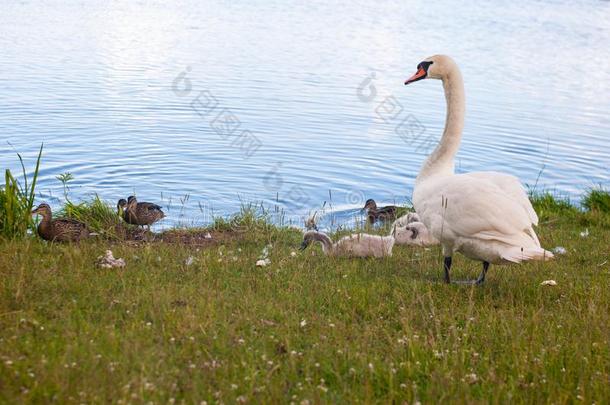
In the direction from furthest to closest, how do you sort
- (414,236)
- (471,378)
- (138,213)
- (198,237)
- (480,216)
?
(138,213)
(414,236)
(198,237)
(480,216)
(471,378)

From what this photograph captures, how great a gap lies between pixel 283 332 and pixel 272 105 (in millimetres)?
17453

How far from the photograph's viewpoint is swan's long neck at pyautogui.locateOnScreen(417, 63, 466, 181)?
8992 mm

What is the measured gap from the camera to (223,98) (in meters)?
23.3

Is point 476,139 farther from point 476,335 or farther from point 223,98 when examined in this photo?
point 476,335

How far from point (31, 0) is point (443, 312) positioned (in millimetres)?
40488

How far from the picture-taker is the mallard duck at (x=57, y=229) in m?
9.45

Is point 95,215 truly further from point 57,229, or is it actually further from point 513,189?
point 513,189

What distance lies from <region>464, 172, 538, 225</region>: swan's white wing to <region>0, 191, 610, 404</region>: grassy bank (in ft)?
2.42

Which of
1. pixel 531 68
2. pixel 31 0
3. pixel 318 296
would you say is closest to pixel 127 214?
pixel 318 296

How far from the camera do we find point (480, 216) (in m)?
7.49

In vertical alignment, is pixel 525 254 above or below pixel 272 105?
above

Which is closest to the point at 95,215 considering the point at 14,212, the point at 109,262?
the point at 14,212

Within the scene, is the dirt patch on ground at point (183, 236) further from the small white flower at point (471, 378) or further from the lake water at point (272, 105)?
the small white flower at point (471, 378)

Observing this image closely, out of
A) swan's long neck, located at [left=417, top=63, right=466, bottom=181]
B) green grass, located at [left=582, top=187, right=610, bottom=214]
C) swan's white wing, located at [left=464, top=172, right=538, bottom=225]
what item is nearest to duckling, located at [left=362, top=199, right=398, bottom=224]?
green grass, located at [left=582, top=187, right=610, bottom=214]
